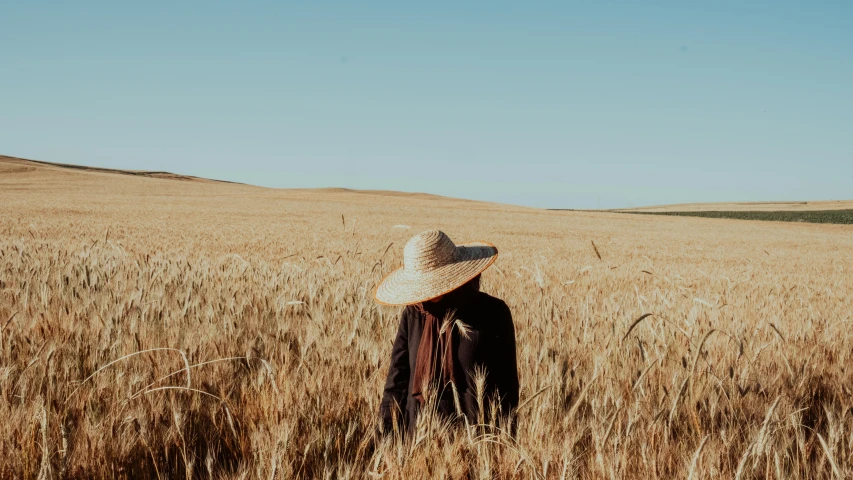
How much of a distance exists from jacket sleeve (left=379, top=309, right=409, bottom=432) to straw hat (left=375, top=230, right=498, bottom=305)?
25cm

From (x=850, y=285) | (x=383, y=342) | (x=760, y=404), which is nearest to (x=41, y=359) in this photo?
(x=383, y=342)

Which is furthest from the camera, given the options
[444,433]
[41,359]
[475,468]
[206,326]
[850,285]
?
[850,285]

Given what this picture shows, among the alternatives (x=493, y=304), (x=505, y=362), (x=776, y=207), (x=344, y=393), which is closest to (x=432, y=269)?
(x=493, y=304)

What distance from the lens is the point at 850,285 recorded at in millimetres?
7527

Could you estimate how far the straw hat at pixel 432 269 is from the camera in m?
1.79

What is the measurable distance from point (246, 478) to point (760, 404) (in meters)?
1.95

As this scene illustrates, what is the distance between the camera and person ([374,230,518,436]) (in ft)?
6.15

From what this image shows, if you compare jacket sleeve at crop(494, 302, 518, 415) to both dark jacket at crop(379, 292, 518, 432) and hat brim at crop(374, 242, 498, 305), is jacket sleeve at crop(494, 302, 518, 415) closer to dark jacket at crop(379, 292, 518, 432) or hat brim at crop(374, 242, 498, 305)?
dark jacket at crop(379, 292, 518, 432)

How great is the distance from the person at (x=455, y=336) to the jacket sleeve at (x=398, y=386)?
13 millimetres

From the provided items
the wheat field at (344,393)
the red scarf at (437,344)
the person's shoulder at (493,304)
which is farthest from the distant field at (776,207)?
the red scarf at (437,344)

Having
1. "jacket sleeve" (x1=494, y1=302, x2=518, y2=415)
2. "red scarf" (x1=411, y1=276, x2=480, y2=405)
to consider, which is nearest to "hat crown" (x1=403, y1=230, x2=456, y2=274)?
"red scarf" (x1=411, y1=276, x2=480, y2=405)

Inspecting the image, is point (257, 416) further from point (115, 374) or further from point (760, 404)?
point (760, 404)

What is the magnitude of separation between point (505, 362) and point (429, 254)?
1.49 ft

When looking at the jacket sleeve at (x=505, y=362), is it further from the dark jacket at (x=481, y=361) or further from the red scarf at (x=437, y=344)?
the red scarf at (x=437, y=344)
